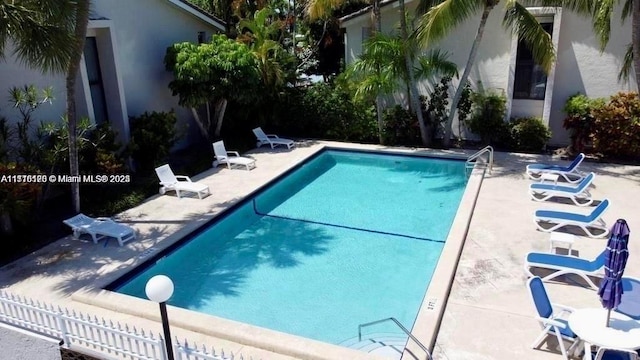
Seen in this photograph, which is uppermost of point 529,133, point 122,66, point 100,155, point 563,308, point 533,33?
point 533,33

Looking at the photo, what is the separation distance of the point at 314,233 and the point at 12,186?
6.90m

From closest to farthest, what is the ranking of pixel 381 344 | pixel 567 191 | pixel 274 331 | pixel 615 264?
1. pixel 615 264
2. pixel 274 331
3. pixel 381 344
4. pixel 567 191

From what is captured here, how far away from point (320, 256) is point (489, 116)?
1023 cm

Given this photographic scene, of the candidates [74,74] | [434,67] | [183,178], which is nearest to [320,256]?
[183,178]

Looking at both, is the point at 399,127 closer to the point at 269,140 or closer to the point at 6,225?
the point at 269,140

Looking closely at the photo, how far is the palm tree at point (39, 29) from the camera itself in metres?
8.78

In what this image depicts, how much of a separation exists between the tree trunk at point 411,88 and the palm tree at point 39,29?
436 inches

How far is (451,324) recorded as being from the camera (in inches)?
303

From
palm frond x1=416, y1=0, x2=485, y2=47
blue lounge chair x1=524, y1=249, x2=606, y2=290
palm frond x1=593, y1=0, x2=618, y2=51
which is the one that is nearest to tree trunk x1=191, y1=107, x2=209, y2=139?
palm frond x1=416, y1=0, x2=485, y2=47

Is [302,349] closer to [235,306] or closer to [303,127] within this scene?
[235,306]

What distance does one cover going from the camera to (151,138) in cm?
1538

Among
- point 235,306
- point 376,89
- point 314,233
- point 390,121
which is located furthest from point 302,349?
point 390,121

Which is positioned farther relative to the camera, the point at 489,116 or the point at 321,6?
the point at 489,116

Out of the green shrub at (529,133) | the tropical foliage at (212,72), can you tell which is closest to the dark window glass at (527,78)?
the green shrub at (529,133)
